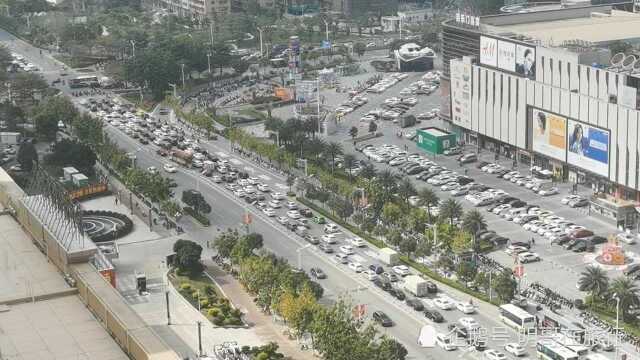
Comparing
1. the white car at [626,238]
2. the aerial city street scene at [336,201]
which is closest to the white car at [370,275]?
the aerial city street scene at [336,201]

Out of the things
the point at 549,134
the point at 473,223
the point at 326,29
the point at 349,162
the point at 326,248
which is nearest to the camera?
the point at 473,223

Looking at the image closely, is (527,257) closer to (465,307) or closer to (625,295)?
(465,307)

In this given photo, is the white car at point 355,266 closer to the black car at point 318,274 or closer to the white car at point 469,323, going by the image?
the black car at point 318,274

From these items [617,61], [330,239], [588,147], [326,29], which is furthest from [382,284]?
[326,29]

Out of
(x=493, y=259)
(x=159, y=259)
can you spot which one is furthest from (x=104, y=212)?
(x=493, y=259)

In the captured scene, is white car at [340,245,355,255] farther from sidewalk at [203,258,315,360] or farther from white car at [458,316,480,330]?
white car at [458,316,480,330]

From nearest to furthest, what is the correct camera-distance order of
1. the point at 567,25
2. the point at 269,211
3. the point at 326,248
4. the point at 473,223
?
the point at 473,223, the point at 326,248, the point at 269,211, the point at 567,25
